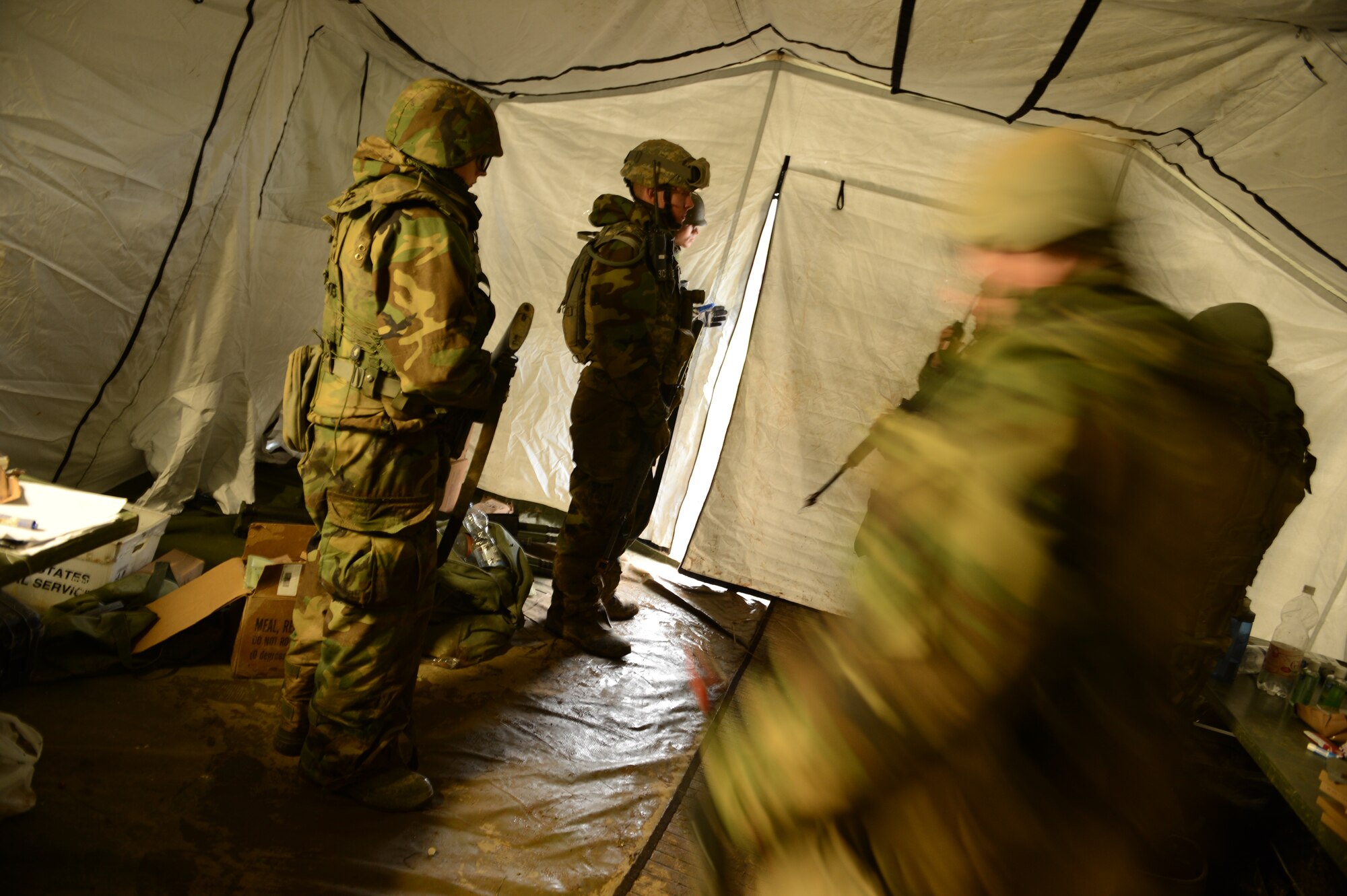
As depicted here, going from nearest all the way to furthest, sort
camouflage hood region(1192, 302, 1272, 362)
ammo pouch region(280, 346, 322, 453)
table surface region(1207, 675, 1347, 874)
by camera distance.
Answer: table surface region(1207, 675, 1347, 874), ammo pouch region(280, 346, 322, 453), camouflage hood region(1192, 302, 1272, 362)

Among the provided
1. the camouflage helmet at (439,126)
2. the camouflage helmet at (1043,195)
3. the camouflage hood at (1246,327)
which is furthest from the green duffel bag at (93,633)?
the camouflage hood at (1246,327)

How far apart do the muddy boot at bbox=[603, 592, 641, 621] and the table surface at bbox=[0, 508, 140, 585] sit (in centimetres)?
235

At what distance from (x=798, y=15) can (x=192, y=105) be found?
99.3 inches

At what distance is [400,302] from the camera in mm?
1933

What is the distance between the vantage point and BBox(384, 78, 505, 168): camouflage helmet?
6.56 ft

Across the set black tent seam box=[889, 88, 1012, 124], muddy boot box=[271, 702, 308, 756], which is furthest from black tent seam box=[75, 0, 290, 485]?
black tent seam box=[889, 88, 1012, 124]

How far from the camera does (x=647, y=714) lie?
3.07 meters

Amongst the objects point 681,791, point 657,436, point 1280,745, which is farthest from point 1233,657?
→ point 657,436

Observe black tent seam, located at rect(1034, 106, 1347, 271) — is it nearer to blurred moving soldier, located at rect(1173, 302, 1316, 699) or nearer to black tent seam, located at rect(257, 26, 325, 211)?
blurred moving soldier, located at rect(1173, 302, 1316, 699)

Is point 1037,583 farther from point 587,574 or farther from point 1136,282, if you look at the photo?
point 587,574

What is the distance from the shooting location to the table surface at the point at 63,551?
134 centimetres

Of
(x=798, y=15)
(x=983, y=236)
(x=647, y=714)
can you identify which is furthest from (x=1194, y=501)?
(x=798, y=15)

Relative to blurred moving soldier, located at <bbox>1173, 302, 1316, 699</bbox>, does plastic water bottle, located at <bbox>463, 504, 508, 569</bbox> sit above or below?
below

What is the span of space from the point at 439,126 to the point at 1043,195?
5.11 feet
